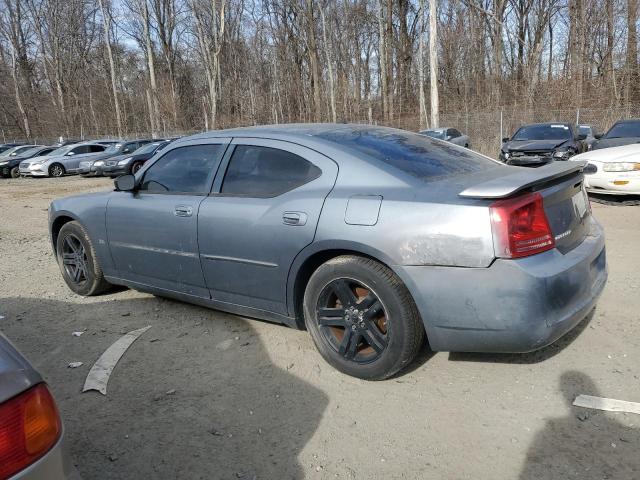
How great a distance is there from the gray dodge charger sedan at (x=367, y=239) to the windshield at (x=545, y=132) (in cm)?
1134

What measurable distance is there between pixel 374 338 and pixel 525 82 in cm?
3066

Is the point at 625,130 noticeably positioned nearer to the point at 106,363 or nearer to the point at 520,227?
the point at 520,227

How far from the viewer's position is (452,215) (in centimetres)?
272

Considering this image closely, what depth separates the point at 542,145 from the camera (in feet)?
42.7

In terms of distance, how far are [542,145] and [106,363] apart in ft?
39.8

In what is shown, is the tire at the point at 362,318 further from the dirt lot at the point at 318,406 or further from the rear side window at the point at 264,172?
the rear side window at the point at 264,172

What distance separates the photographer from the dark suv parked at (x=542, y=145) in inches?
497

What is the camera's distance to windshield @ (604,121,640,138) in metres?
11.4

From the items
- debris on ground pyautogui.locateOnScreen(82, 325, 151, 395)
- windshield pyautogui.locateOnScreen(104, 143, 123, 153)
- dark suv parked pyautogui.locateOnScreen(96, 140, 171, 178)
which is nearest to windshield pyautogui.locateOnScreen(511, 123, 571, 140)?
debris on ground pyautogui.locateOnScreen(82, 325, 151, 395)

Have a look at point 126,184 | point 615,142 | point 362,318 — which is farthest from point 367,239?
point 615,142

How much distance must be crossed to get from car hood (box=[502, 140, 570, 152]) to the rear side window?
11068 mm

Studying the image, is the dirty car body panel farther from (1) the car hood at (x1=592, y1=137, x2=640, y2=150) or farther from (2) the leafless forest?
(2) the leafless forest

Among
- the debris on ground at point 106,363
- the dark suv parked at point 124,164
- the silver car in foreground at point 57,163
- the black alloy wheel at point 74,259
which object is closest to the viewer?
the debris on ground at point 106,363

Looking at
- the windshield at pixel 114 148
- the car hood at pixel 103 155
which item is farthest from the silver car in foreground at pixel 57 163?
the windshield at pixel 114 148
